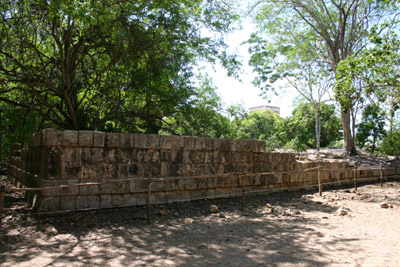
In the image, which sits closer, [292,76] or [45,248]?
[45,248]

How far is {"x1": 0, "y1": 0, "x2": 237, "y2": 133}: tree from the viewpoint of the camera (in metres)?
8.57

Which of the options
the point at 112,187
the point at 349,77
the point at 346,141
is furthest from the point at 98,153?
the point at 346,141

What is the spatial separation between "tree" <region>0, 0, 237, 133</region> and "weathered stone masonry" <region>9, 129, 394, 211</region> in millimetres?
2505

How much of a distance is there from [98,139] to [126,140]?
0.66 meters

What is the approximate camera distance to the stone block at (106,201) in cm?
695

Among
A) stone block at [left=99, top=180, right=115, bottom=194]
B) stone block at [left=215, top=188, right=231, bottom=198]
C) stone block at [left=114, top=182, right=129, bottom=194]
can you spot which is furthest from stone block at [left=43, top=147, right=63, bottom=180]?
stone block at [left=215, top=188, right=231, bottom=198]

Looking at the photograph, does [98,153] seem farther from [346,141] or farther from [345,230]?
[346,141]

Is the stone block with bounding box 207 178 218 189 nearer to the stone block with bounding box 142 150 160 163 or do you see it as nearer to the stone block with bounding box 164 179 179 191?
the stone block with bounding box 164 179 179 191

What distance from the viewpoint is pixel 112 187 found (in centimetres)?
710

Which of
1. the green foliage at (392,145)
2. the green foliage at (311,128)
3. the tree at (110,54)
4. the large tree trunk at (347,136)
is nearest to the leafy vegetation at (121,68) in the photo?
the tree at (110,54)

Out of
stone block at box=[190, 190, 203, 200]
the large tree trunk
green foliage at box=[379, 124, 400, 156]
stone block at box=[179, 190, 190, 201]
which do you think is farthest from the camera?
green foliage at box=[379, 124, 400, 156]

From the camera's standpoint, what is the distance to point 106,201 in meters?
7.01

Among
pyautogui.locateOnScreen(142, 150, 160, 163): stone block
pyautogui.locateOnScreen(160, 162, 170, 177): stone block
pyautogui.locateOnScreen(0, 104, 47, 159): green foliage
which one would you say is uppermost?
pyautogui.locateOnScreen(0, 104, 47, 159): green foliage

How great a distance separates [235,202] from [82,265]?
5500 millimetres
